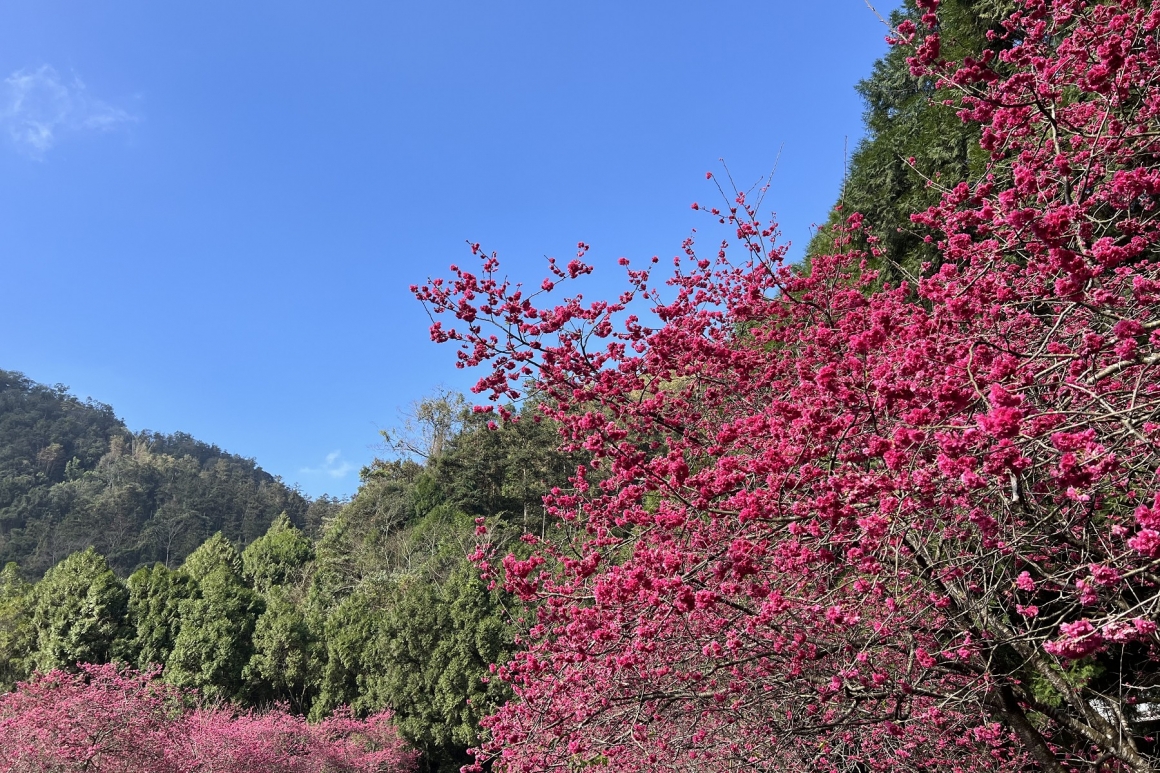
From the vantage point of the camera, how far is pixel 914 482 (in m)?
2.12

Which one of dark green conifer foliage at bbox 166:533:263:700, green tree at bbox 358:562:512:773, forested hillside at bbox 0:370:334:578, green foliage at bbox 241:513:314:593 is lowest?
green tree at bbox 358:562:512:773

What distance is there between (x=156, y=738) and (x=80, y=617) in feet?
31.3

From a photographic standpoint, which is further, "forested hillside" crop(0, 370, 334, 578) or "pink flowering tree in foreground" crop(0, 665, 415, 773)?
"forested hillside" crop(0, 370, 334, 578)

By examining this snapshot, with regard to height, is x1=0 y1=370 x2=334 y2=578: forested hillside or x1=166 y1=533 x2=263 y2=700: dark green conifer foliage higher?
x1=0 y1=370 x2=334 y2=578: forested hillside

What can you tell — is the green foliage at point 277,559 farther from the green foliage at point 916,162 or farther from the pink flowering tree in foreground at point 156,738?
the green foliage at point 916,162

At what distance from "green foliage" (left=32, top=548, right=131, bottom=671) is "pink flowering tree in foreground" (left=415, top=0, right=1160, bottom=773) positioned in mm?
14633

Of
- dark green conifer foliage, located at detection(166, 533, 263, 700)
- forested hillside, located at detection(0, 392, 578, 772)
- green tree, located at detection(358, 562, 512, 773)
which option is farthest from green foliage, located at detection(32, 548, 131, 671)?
green tree, located at detection(358, 562, 512, 773)

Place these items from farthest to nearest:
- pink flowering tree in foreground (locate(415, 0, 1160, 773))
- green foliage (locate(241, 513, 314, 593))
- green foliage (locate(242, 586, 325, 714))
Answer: green foliage (locate(241, 513, 314, 593)), green foliage (locate(242, 586, 325, 714)), pink flowering tree in foreground (locate(415, 0, 1160, 773))

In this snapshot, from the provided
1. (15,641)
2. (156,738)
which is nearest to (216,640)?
(15,641)

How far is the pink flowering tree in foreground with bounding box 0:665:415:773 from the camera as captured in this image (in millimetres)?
6844

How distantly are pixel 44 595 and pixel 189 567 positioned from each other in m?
4.22

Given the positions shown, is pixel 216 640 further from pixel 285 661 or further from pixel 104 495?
pixel 104 495

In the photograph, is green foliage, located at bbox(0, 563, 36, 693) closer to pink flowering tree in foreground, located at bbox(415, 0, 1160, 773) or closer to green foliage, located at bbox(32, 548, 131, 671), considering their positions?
green foliage, located at bbox(32, 548, 131, 671)

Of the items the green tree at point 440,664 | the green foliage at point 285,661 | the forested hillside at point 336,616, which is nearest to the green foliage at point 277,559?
the forested hillside at point 336,616
